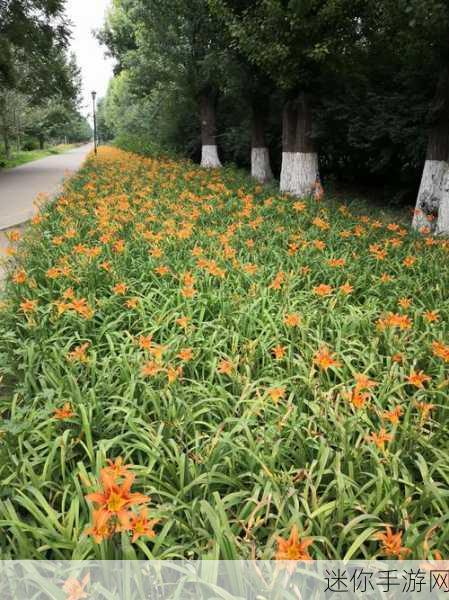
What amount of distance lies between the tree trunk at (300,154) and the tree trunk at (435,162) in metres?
2.48

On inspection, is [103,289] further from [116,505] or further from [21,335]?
[116,505]

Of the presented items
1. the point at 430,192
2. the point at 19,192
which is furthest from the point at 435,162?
the point at 19,192

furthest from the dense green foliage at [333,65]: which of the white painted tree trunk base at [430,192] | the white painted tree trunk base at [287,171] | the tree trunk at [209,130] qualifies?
the white painted tree trunk base at [287,171]

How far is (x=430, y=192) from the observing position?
743 cm

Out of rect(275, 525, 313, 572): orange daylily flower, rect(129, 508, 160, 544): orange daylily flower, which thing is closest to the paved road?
rect(129, 508, 160, 544): orange daylily flower

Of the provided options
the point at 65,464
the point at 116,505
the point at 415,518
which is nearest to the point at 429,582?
the point at 415,518

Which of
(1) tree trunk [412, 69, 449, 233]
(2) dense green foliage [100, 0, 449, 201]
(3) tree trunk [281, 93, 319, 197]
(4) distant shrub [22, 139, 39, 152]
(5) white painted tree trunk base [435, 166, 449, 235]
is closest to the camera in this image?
(5) white painted tree trunk base [435, 166, 449, 235]

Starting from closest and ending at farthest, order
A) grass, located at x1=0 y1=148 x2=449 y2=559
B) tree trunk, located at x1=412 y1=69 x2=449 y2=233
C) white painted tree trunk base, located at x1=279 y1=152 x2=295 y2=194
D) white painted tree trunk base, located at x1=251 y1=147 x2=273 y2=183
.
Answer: grass, located at x1=0 y1=148 x2=449 y2=559 < tree trunk, located at x1=412 y1=69 x2=449 y2=233 < white painted tree trunk base, located at x1=279 y1=152 x2=295 y2=194 < white painted tree trunk base, located at x1=251 y1=147 x2=273 y2=183

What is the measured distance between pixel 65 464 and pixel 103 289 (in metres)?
1.93

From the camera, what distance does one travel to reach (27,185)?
15.3 metres

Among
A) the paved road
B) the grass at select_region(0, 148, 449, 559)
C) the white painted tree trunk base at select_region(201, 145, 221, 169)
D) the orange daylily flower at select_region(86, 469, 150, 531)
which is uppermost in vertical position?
the white painted tree trunk base at select_region(201, 145, 221, 169)

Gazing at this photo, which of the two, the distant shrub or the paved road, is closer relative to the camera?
the paved road

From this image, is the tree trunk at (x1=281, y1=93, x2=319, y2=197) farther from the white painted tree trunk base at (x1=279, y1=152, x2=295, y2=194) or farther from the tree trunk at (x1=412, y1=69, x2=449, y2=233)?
the tree trunk at (x1=412, y1=69, x2=449, y2=233)

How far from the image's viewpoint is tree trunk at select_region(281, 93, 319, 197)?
30.6 feet
